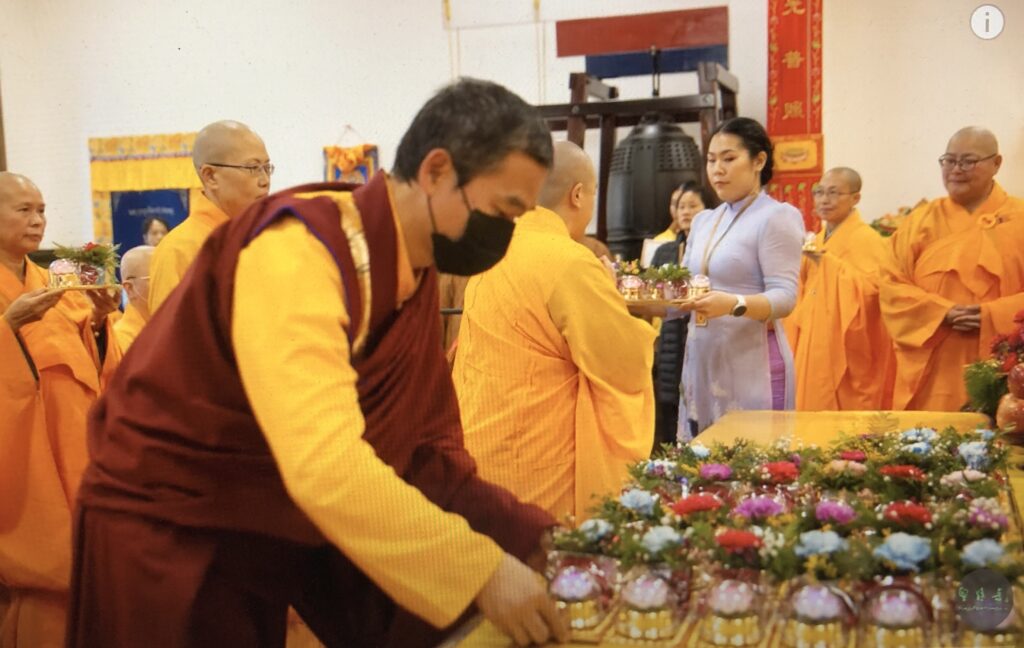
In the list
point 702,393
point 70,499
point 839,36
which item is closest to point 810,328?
point 702,393

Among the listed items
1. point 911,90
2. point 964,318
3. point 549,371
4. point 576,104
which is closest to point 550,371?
point 549,371

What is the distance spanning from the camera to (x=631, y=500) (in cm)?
136

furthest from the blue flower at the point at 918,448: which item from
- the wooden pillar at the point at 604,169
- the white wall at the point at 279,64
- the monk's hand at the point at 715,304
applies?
the wooden pillar at the point at 604,169

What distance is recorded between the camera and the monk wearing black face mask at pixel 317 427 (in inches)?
40.7

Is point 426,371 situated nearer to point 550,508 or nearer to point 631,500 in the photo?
point 631,500

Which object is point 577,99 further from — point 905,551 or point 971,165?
point 905,551

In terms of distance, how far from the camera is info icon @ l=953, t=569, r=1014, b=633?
1.06m

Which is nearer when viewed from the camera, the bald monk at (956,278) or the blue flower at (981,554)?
the blue flower at (981,554)

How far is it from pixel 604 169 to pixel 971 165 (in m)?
2.54

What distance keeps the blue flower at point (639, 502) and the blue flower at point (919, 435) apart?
733mm

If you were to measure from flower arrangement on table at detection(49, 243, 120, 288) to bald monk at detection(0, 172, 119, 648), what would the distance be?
0.08 meters

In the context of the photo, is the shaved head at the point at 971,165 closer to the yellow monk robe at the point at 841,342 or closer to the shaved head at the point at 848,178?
the yellow monk robe at the point at 841,342

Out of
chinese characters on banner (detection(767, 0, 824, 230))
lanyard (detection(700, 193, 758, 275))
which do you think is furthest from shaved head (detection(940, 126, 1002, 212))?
chinese characters on banner (detection(767, 0, 824, 230))

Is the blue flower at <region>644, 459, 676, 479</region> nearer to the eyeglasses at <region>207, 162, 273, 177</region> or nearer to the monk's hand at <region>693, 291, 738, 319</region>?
the monk's hand at <region>693, 291, 738, 319</region>
